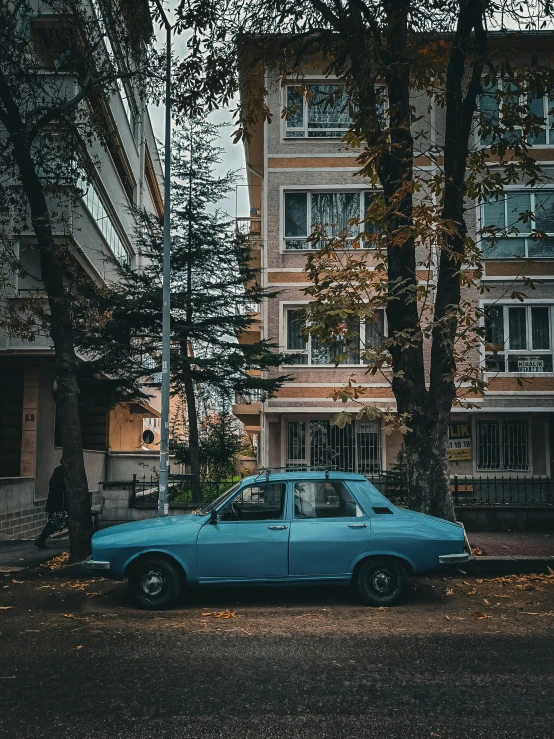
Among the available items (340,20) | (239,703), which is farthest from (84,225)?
(239,703)

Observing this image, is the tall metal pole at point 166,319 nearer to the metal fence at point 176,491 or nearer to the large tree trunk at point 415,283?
the metal fence at point 176,491

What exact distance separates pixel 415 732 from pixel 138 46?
41.9 ft

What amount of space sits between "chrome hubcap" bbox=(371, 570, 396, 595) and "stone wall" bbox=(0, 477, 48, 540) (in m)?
10.1

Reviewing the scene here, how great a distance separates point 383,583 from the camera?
868 centimetres

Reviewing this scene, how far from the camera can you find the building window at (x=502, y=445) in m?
22.1

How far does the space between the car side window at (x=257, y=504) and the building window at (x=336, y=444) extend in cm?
1291

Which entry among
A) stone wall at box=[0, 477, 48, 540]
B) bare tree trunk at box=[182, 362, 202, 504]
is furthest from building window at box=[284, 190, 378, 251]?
stone wall at box=[0, 477, 48, 540]

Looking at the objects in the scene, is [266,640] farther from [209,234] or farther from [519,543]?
[209,234]

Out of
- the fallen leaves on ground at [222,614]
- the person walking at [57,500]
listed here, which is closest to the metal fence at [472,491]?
the person walking at [57,500]

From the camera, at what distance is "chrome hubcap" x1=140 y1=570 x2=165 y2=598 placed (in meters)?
8.62

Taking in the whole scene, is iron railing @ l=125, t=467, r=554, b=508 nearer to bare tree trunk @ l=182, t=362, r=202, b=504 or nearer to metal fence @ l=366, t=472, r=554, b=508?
metal fence @ l=366, t=472, r=554, b=508

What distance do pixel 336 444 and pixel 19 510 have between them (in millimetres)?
8969

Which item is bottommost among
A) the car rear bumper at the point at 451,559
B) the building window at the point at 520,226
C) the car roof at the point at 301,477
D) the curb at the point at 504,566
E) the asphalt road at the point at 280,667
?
the asphalt road at the point at 280,667

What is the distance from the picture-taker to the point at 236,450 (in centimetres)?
1986
